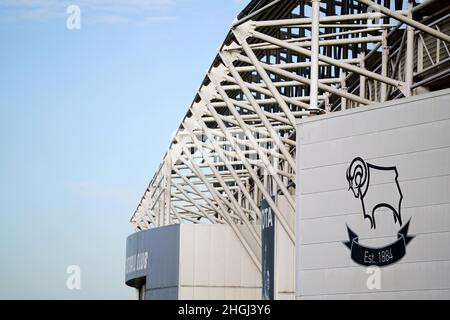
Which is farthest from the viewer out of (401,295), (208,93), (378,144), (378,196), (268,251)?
(208,93)

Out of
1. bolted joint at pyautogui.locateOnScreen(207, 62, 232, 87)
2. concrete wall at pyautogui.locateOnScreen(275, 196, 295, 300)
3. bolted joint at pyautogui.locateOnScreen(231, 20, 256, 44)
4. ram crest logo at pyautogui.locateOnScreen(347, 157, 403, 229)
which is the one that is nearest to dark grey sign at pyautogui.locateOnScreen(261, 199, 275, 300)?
concrete wall at pyautogui.locateOnScreen(275, 196, 295, 300)

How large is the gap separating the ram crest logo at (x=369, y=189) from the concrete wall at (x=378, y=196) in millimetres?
78

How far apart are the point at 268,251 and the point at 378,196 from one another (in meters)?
12.5

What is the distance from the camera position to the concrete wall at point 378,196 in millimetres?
21125

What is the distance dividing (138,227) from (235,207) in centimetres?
3664

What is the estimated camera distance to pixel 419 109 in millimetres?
21625

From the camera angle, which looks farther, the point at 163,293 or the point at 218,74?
the point at 163,293

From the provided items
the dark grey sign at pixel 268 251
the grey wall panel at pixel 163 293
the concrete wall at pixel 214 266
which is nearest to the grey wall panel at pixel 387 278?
the dark grey sign at pixel 268 251

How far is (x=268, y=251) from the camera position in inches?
1366

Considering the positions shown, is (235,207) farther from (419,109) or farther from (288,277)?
(419,109)
